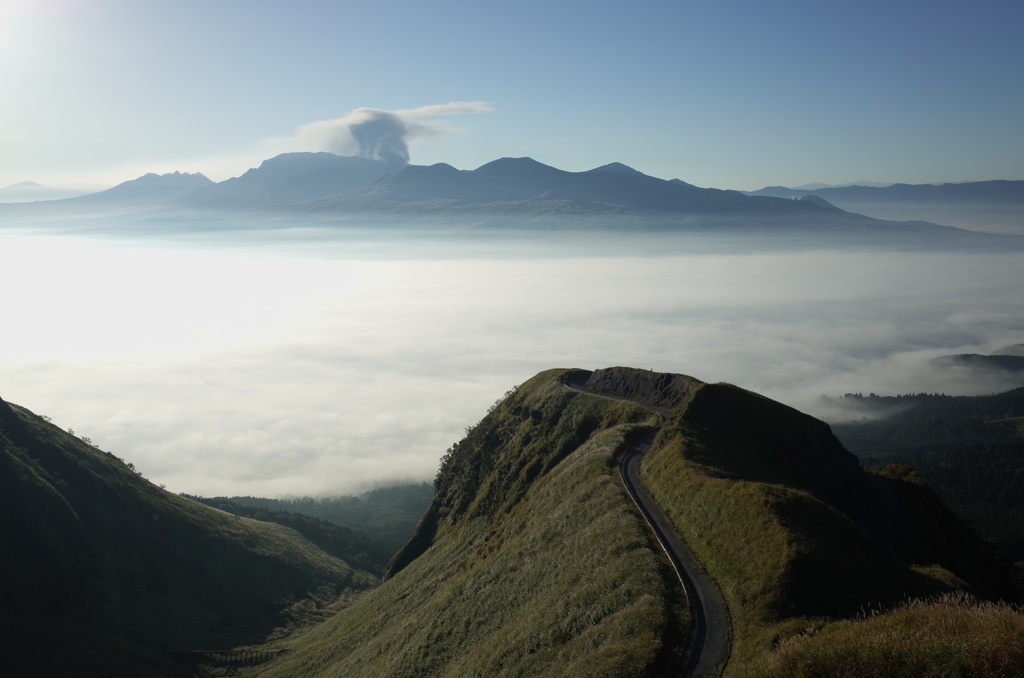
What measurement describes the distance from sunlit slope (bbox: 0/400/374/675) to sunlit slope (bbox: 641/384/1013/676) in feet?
220

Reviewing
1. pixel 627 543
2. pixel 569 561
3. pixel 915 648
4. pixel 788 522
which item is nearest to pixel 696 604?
pixel 788 522

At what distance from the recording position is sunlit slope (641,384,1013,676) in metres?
28.5

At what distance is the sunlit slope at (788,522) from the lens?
28.5m

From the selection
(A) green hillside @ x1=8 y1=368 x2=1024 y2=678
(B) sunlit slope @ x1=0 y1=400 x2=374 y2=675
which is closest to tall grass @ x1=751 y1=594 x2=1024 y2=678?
(A) green hillside @ x1=8 y1=368 x2=1024 y2=678

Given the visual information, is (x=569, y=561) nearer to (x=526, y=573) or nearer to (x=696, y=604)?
(x=526, y=573)

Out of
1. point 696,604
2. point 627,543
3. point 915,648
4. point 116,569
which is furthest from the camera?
point 116,569

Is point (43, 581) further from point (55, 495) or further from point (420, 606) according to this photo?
point (420, 606)

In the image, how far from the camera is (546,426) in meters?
81.6

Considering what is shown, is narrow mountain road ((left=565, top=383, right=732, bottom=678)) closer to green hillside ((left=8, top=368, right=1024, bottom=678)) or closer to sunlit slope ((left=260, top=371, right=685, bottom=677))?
green hillside ((left=8, top=368, right=1024, bottom=678))

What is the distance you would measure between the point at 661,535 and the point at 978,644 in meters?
20.7

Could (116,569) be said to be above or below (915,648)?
below

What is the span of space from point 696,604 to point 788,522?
686 cm

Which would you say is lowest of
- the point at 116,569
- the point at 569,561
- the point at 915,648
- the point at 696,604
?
the point at 116,569

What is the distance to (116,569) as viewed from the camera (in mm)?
96125
